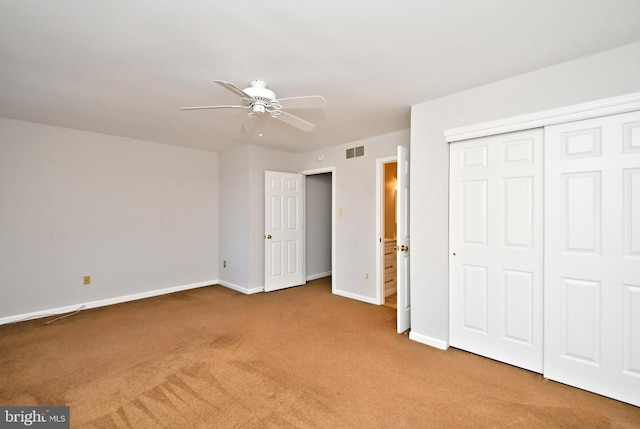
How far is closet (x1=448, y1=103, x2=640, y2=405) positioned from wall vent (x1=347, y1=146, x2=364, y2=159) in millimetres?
1829

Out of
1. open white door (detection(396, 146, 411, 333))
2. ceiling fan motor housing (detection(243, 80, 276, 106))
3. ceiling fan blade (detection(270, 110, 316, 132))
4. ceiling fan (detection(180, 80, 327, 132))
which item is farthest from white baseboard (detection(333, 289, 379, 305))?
ceiling fan motor housing (detection(243, 80, 276, 106))

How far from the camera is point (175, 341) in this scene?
9.87ft

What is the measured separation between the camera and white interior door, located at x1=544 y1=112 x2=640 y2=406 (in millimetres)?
2014

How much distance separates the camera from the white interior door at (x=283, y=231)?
4.95 meters

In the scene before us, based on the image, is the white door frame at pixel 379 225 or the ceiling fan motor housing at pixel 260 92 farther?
the white door frame at pixel 379 225

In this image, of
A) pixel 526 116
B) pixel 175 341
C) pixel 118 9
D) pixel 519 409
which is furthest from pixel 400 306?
pixel 118 9

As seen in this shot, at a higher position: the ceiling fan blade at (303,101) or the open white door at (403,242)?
the ceiling fan blade at (303,101)

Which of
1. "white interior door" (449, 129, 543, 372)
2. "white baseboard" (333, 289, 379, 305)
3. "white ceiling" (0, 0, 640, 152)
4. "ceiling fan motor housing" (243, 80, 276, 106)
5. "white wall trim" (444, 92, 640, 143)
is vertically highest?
"white ceiling" (0, 0, 640, 152)

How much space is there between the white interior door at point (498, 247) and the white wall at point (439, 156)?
11cm

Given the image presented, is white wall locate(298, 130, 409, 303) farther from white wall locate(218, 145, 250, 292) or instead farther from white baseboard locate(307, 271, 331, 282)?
white wall locate(218, 145, 250, 292)

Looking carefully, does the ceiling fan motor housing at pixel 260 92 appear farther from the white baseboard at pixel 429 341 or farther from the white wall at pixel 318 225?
the white wall at pixel 318 225

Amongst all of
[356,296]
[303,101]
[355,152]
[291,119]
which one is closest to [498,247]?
[303,101]

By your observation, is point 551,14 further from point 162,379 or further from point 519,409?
point 162,379

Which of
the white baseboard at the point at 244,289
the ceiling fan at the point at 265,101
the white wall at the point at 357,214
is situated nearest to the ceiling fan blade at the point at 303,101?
the ceiling fan at the point at 265,101
